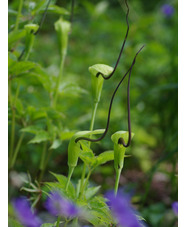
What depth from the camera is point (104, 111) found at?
119 cm

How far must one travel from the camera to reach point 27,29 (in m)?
0.52

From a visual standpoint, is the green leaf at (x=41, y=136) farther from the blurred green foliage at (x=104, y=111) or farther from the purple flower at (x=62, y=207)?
the purple flower at (x=62, y=207)

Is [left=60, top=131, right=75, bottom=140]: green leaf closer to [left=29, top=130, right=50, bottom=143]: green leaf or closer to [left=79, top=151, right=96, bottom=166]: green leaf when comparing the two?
[left=29, top=130, right=50, bottom=143]: green leaf

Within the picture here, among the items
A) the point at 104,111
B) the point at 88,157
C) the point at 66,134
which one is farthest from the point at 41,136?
the point at 104,111

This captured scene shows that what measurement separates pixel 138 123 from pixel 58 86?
2.19 ft

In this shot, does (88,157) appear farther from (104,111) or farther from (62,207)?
(104,111)

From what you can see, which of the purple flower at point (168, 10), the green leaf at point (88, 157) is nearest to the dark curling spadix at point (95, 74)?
the green leaf at point (88, 157)

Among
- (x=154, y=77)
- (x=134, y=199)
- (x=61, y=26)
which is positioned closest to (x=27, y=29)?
(x=61, y=26)

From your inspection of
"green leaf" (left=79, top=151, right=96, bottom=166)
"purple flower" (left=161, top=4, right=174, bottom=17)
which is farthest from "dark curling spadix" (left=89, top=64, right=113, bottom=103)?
"purple flower" (left=161, top=4, right=174, bottom=17)

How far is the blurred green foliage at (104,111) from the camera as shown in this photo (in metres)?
0.62

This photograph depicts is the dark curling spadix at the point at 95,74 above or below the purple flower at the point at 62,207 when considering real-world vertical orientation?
above

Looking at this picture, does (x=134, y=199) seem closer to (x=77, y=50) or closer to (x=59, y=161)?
(x=59, y=161)

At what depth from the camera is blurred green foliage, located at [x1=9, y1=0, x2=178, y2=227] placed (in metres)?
0.62
